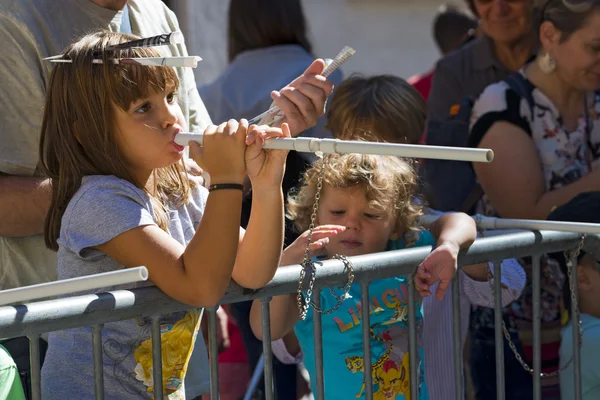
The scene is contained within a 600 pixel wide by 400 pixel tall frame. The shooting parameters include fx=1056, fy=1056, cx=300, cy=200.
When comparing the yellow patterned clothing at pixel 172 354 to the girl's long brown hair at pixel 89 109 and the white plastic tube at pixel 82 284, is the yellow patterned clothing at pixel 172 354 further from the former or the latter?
the white plastic tube at pixel 82 284

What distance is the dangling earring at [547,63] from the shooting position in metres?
3.83

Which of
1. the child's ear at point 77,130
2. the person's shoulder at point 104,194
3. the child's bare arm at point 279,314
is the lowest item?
the child's bare arm at point 279,314

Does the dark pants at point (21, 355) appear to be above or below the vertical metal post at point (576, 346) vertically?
above

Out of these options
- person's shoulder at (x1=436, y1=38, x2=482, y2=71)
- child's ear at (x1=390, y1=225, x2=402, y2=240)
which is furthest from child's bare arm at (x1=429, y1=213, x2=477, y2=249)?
person's shoulder at (x1=436, y1=38, x2=482, y2=71)

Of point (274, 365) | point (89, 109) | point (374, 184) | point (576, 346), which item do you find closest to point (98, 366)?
point (89, 109)

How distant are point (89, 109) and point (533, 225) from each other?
135 centimetres

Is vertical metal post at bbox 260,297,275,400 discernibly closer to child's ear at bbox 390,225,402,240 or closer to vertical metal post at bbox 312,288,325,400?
vertical metal post at bbox 312,288,325,400

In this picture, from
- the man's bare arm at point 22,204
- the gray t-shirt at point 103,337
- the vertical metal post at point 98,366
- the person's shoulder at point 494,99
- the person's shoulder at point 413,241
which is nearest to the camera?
the vertical metal post at point 98,366

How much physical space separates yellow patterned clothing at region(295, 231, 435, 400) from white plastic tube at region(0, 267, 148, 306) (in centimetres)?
99

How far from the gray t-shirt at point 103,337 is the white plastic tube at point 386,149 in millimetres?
236

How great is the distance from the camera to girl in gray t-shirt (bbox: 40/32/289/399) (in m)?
2.21

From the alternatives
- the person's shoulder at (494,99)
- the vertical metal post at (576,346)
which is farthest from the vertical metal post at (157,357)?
the person's shoulder at (494,99)

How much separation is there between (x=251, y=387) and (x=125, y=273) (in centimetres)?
222

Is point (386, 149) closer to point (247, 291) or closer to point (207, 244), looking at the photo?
point (207, 244)
